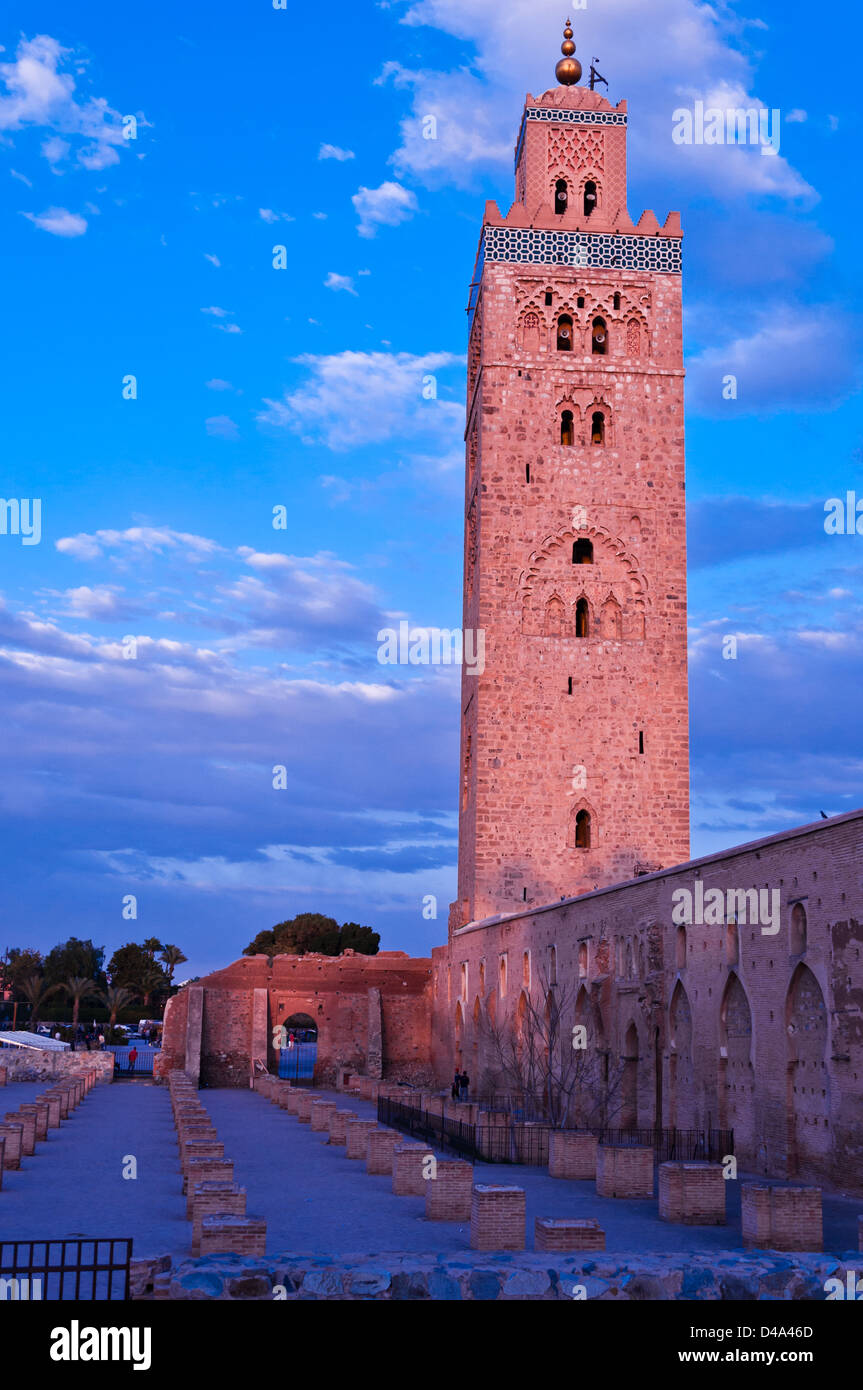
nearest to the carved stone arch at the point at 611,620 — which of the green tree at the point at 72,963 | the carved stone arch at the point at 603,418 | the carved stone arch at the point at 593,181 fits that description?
the carved stone arch at the point at 603,418

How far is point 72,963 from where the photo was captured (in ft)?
261

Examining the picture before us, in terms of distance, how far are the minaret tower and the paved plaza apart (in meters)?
11.7

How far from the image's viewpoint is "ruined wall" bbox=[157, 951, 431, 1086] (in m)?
37.4

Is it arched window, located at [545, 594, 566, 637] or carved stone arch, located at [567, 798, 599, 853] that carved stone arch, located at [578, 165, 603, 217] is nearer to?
arched window, located at [545, 594, 566, 637]

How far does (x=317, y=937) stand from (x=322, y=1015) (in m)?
36.3

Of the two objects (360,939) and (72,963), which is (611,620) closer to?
(360,939)

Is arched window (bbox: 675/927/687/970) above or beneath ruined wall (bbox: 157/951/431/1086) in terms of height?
above

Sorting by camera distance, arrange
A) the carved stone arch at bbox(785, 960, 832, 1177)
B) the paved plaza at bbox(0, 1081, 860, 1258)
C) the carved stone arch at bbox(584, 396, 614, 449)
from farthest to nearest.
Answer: the carved stone arch at bbox(584, 396, 614, 449) → the carved stone arch at bbox(785, 960, 832, 1177) → the paved plaza at bbox(0, 1081, 860, 1258)

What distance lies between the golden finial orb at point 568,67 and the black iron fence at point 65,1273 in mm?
34736

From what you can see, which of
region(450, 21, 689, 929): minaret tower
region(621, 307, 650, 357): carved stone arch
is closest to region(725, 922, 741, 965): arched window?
region(450, 21, 689, 929): minaret tower

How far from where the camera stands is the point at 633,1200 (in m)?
15.1

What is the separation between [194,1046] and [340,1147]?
626 inches
